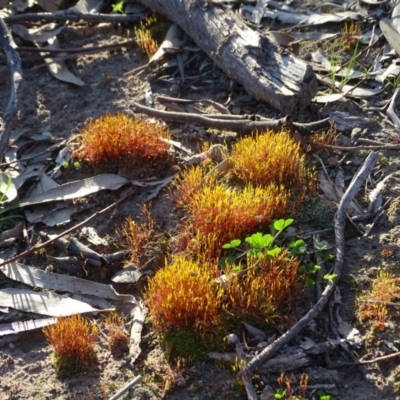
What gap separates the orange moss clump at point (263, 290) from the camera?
13.7ft

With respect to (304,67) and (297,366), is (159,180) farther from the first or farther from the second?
(297,366)

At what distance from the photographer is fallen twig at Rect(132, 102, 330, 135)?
5.26 m

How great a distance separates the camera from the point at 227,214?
4582 millimetres

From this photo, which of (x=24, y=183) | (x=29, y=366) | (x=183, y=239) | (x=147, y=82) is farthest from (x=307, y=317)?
(x=147, y=82)

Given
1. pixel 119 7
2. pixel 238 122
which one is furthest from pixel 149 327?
pixel 119 7

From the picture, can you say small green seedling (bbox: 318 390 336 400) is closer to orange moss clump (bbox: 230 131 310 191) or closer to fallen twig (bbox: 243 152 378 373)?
fallen twig (bbox: 243 152 378 373)

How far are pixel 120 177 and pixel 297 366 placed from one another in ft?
7.03

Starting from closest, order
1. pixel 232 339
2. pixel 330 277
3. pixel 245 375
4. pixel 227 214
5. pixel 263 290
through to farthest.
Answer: pixel 245 375
pixel 232 339
pixel 263 290
pixel 330 277
pixel 227 214

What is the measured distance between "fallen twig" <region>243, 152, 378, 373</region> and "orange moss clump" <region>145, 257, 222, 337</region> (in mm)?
361

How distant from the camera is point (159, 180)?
211 inches

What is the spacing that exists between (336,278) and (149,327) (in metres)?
1.21

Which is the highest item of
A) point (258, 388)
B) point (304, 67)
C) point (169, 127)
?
point (304, 67)

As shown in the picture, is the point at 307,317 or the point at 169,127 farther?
the point at 169,127

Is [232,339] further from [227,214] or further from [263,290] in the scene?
[227,214]
